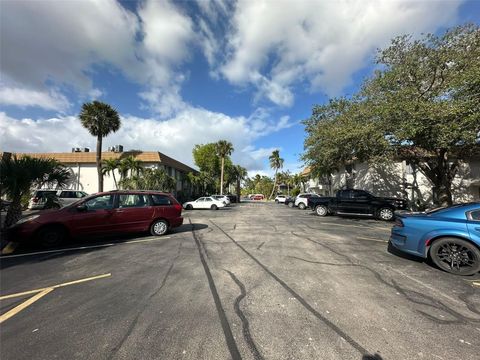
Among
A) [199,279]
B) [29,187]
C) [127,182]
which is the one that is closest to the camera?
[199,279]

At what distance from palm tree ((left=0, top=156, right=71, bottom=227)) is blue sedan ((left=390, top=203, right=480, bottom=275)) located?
1197 centimetres

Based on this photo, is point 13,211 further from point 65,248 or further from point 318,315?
point 318,315

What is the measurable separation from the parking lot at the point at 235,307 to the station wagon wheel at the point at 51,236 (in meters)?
1.08

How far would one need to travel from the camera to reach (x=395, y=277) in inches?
189

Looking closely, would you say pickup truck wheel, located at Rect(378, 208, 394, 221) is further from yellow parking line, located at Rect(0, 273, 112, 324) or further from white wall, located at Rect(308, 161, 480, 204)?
yellow parking line, located at Rect(0, 273, 112, 324)

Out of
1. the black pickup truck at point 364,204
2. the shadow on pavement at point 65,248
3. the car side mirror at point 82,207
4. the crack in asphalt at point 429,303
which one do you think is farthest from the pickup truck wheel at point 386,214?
the car side mirror at point 82,207

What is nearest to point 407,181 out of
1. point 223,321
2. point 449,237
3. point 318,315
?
point 449,237

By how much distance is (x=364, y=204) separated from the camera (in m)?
15.9

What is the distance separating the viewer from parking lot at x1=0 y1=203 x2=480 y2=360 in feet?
8.75

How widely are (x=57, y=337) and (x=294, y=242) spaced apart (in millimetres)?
6374

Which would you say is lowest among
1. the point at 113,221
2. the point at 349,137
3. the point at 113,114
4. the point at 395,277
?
the point at 395,277

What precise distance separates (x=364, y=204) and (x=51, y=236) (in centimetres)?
1597

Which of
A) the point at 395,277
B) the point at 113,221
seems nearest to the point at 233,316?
the point at 395,277

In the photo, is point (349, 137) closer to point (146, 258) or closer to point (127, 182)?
point (146, 258)
